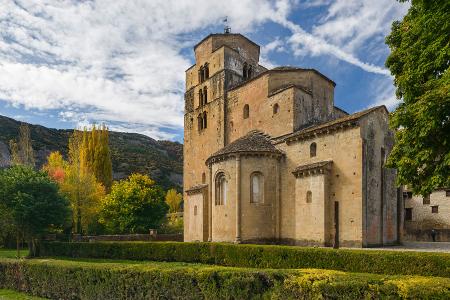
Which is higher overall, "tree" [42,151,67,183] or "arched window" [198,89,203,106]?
"arched window" [198,89,203,106]

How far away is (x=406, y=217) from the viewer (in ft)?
128

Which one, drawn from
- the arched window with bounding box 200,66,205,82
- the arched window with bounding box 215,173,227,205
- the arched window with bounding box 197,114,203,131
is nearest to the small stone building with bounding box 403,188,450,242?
the arched window with bounding box 215,173,227,205

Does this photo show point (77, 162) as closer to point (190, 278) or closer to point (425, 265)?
point (190, 278)

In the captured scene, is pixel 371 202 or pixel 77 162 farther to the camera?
pixel 77 162

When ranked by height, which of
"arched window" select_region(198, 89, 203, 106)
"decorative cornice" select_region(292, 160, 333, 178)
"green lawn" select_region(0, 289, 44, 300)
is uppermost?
"arched window" select_region(198, 89, 203, 106)

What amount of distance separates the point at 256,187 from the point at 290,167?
2914 mm

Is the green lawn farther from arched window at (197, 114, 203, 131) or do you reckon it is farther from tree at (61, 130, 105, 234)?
arched window at (197, 114, 203, 131)

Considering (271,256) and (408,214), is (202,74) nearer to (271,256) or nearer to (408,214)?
(271,256)

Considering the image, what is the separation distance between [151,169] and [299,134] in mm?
77109

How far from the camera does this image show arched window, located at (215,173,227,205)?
2755cm

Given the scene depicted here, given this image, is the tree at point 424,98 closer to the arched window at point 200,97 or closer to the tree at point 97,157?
the arched window at point 200,97

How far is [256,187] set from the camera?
26.7 meters

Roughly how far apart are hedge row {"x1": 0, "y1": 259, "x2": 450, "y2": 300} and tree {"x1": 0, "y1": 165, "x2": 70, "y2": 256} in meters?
9.74

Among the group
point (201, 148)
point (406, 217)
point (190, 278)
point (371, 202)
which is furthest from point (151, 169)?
point (190, 278)
